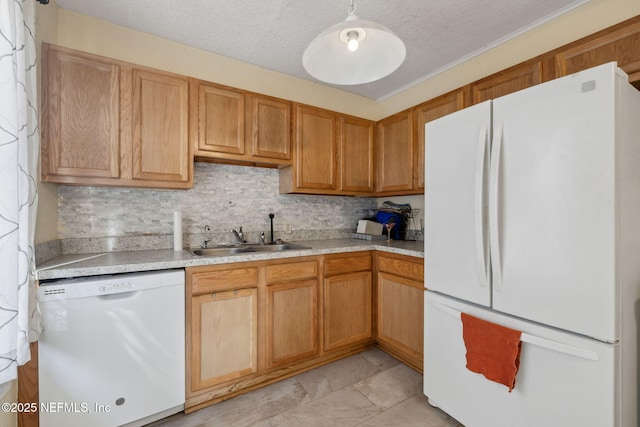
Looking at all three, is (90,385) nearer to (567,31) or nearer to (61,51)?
(61,51)

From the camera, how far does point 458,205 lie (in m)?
1.49

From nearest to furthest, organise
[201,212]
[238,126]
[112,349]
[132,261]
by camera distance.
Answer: [112,349]
[132,261]
[238,126]
[201,212]

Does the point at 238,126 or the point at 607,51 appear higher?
the point at 607,51

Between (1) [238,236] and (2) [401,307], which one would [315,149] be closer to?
(1) [238,236]

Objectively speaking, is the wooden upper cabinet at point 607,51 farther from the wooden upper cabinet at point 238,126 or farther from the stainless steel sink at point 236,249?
the stainless steel sink at point 236,249

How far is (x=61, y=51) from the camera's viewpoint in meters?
1.58

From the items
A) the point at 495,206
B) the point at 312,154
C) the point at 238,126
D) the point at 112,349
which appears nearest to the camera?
the point at 495,206

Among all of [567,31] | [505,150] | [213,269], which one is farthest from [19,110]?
[567,31]

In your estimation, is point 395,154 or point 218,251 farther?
point 395,154

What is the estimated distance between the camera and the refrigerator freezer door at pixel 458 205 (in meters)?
1.35

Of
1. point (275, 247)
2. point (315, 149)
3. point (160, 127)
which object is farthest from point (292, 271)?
→ point (160, 127)

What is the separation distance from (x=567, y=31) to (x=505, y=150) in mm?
1265

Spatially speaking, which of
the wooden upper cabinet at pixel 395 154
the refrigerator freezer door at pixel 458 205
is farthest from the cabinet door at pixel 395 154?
the refrigerator freezer door at pixel 458 205

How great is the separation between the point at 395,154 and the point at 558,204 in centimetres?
166
